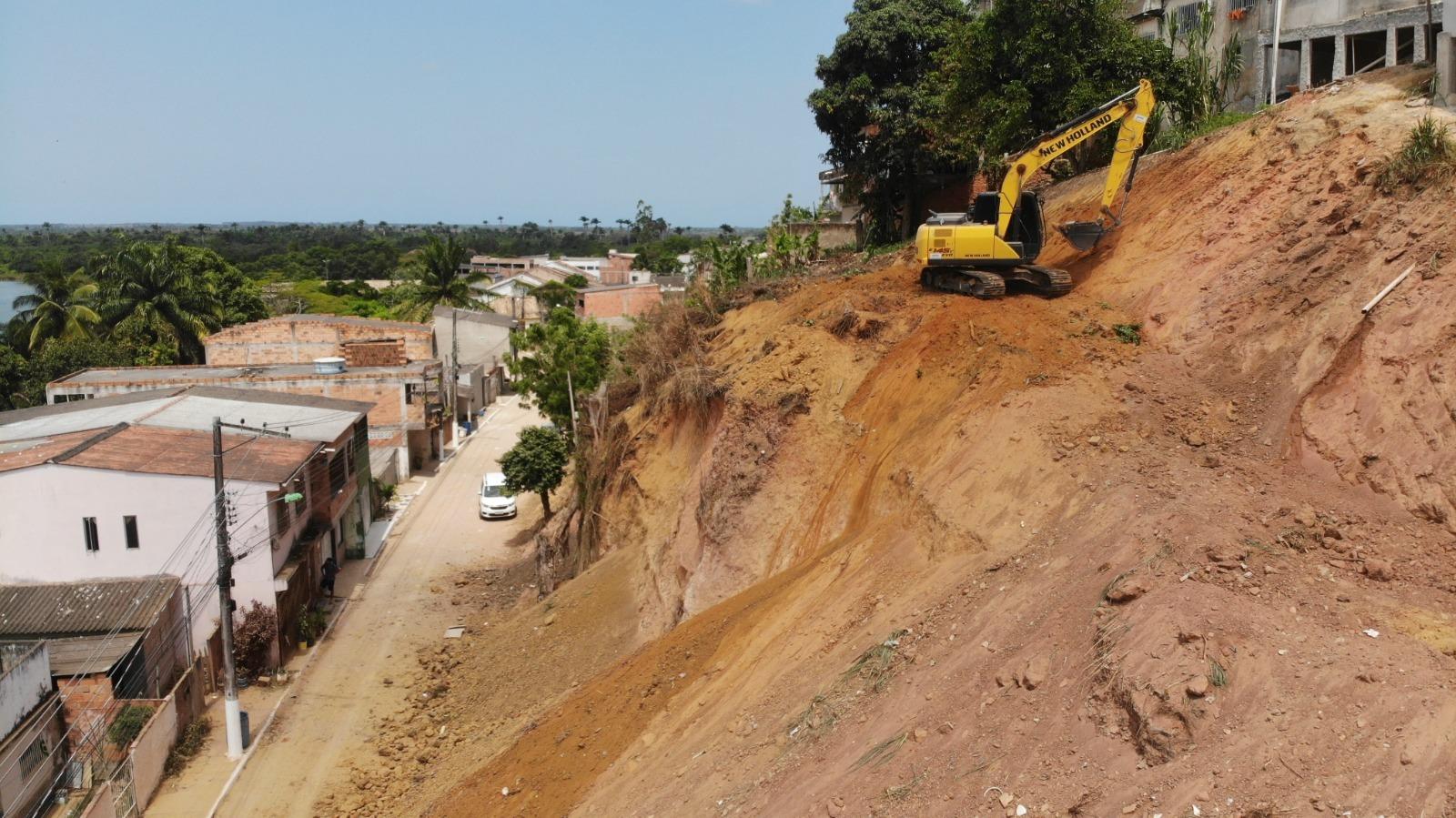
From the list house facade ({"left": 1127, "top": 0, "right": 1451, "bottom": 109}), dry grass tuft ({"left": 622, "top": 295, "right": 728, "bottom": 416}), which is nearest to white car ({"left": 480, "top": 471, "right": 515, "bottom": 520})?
dry grass tuft ({"left": 622, "top": 295, "right": 728, "bottom": 416})

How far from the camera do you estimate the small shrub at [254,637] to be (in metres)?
21.1

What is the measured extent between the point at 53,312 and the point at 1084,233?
44319 mm

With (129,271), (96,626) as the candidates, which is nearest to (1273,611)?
(96,626)

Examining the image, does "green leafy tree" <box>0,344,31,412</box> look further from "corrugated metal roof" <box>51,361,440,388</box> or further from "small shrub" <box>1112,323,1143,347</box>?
"small shrub" <box>1112,323,1143,347</box>

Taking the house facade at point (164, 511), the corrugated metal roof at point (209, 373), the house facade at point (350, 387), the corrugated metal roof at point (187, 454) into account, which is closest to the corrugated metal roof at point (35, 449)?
the house facade at point (164, 511)

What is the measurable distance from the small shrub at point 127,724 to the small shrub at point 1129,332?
1643 cm

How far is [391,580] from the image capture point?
2766 cm

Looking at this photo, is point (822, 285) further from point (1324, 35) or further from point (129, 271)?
point (129, 271)

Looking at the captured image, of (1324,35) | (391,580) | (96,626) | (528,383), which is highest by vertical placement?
(1324,35)

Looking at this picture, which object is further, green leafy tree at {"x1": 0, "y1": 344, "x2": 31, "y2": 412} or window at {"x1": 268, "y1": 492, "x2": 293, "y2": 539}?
green leafy tree at {"x1": 0, "y1": 344, "x2": 31, "y2": 412}

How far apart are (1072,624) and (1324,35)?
19.3 m

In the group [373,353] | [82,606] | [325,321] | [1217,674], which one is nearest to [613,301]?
[325,321]

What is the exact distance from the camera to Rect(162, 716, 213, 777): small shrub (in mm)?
18047

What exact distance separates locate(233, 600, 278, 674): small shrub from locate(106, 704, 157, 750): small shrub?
9.99 feet
